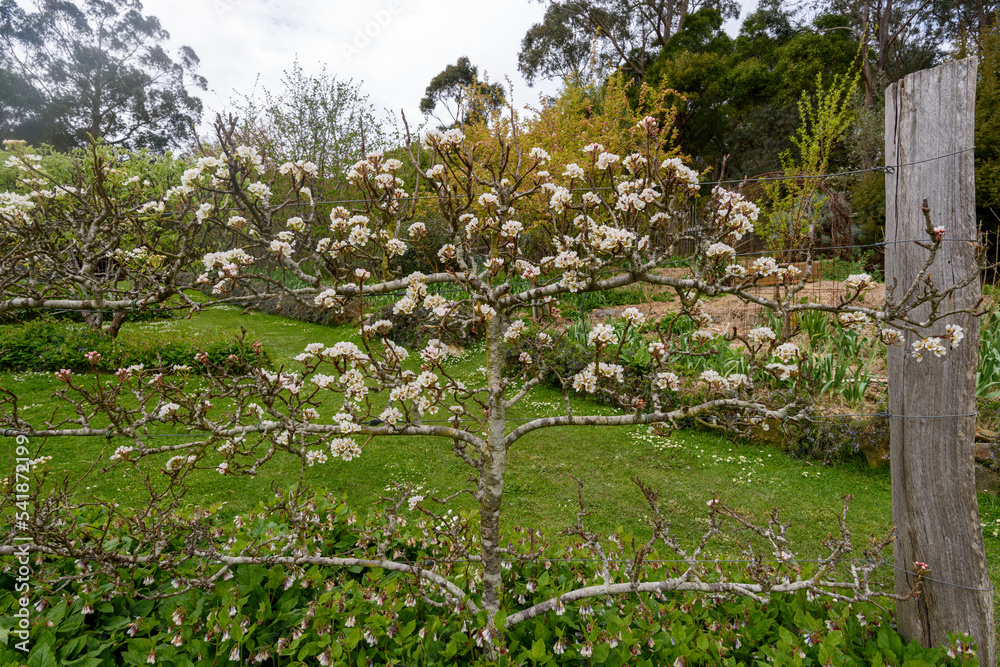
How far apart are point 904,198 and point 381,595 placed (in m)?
2.66

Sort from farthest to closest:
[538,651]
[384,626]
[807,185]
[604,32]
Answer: [604,32] → [807,185] → [384,626] → [538,651]

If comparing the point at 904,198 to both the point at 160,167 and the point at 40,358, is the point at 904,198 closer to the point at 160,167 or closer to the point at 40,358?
the point at 40,358

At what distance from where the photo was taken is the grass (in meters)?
3.76

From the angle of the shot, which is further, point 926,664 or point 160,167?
point 160,167

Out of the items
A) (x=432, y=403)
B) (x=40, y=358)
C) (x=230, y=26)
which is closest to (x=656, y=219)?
(x=432, y=403)

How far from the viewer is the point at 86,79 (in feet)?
86.8

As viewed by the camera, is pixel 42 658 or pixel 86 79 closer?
pixel 42 658

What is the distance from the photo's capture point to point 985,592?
1.91 metres

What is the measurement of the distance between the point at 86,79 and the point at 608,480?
35302mm

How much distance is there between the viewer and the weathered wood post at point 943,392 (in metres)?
1.93

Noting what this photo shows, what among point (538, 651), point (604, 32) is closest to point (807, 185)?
point (538, 651)

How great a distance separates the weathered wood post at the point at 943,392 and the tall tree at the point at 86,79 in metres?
31.6

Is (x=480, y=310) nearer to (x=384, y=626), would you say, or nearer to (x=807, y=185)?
(x=384, y=626)

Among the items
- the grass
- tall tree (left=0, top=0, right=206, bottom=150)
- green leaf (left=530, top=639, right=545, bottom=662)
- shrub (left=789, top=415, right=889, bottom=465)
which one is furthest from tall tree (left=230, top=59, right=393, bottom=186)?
tall tree (left=0, top=0, right=206, bottom=150)
